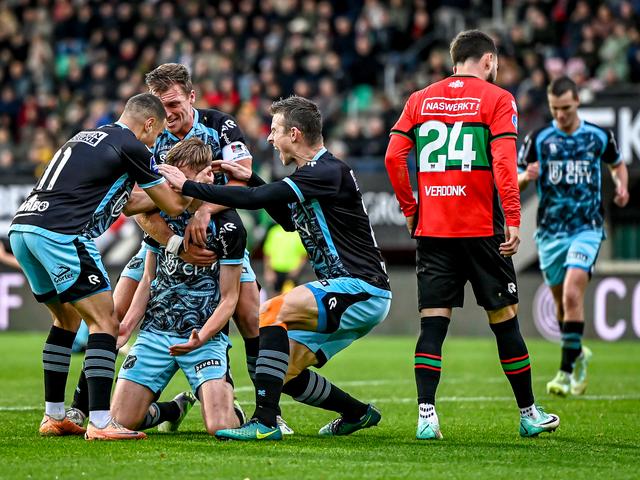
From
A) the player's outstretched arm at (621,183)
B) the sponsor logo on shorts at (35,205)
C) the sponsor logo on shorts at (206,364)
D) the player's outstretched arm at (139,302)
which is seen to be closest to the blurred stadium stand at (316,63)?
the player's outstretched arm at (621,183)

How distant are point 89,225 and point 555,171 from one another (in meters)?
4.73

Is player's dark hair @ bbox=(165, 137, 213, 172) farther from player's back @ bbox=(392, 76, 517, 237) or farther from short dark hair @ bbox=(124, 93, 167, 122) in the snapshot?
player's back @ bbox=(392, 76, 517, 237)

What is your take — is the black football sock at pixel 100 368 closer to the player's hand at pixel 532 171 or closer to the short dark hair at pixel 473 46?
the short dark hair at pixel 473 46

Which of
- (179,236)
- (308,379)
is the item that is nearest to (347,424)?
(308,379)

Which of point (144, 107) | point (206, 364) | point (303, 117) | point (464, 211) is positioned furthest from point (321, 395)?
point (144, 107)

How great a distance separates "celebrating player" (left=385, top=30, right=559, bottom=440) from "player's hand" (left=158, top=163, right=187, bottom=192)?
4.14 ft

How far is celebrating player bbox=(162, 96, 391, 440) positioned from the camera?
Result: 250 inches

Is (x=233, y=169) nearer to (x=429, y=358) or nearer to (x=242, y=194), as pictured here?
(x=242, y=194)

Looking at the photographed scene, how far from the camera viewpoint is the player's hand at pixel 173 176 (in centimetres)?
654

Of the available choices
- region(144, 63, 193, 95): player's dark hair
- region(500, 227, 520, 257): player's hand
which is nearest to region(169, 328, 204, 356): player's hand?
region(144, 63, 193, 95): player's dark hair

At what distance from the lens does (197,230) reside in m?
6.75

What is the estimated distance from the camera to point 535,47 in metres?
20.0

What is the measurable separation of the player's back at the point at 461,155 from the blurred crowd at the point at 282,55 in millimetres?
11348

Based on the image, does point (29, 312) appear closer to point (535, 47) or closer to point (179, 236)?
point (535, 47)
